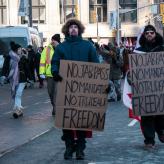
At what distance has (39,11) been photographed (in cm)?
7844

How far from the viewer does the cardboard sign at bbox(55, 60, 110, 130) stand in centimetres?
882

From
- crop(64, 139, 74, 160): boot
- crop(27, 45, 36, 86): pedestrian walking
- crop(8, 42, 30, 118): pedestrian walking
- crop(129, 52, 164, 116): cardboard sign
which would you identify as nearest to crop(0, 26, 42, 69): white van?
crop(27, 45, 36, 86): pedestrian walking

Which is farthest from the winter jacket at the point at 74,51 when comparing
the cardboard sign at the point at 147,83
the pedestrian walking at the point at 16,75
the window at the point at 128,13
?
the window at the point at 128,13

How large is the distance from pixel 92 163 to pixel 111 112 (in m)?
7.32

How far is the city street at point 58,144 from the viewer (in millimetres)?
8758

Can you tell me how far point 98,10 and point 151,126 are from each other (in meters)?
70.2

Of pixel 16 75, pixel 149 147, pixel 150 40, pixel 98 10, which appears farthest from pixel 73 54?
pixel 98 10

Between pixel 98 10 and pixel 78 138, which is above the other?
pixel 98 10

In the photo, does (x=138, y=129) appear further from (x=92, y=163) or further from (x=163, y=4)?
(x=163, y=4)

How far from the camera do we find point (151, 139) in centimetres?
933

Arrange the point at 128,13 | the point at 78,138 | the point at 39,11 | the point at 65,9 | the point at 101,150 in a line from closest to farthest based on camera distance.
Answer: the point at 78,138
the point at 101,150
the point at 128,13
the point at 65,9
the point at 39,11

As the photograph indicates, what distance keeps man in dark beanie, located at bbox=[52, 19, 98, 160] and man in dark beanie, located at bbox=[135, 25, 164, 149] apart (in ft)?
3.05

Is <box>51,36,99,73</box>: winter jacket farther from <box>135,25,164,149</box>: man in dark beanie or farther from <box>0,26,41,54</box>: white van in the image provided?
<box>0,26,41,54</box>: white van

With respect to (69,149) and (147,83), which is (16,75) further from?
(69,149)
